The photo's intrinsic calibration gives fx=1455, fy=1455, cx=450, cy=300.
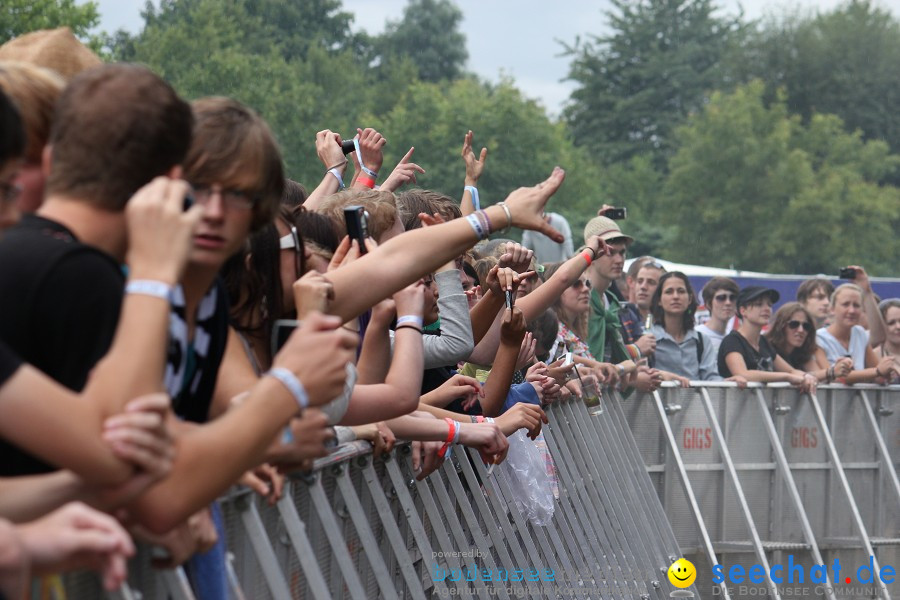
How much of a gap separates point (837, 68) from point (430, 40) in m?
30.9

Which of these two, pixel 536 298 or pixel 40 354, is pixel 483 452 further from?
pixel 40 354

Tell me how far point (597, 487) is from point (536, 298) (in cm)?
138

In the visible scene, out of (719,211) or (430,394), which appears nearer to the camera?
(430,394)

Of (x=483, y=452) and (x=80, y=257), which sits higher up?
(x=80, y=257)

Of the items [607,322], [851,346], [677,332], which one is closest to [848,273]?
[851,346]

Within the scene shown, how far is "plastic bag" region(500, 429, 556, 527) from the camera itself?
233 inches

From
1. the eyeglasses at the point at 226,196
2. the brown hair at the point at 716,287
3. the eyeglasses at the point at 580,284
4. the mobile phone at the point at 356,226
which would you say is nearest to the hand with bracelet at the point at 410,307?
the mobile phone at the point at 356,226

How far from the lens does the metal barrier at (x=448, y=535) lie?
3.30 metres

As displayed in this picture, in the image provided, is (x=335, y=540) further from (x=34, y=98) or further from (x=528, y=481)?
(x=528, y=481)

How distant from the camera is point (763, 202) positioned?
54.8 metres

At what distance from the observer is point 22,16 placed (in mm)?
33781

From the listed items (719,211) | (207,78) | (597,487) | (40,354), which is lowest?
(719,211)

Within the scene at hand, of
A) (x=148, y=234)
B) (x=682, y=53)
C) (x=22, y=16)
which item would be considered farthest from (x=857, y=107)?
(x=148, y=234)

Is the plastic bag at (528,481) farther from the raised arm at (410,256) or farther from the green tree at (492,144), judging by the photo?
the green tree at (492,144)
